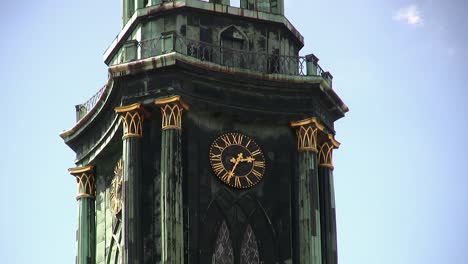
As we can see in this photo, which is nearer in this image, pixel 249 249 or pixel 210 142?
pixel 249 249

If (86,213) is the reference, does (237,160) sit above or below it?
above

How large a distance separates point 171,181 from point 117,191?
4.29 meters

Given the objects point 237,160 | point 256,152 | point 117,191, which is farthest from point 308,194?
point 117,191

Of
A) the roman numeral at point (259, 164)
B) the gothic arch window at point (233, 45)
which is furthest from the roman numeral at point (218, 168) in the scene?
the gothic arch window at point (233, 45)

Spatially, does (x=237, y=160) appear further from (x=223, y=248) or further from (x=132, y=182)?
(x=132, y=182)

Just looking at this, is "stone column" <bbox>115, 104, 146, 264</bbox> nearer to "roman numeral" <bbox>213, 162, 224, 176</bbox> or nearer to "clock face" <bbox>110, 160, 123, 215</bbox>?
"clock face" <bbox>110, 160, 123, 215</bbox>

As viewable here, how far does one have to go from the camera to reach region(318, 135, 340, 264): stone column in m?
75.5

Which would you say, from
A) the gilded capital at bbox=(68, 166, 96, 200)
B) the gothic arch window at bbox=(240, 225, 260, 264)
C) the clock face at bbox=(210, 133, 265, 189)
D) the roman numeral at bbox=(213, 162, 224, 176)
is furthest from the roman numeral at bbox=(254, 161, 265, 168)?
the gilded capital at bbox=(68, 166, 96, 200)

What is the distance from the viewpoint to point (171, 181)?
7331cm

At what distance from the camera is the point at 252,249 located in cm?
7494

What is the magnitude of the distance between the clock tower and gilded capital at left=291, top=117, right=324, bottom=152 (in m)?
0.04

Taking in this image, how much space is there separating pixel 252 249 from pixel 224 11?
29.0ft

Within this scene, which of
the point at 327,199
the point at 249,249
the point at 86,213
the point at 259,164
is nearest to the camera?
the point at 249,249

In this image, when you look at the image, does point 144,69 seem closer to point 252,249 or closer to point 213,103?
point 213,103
